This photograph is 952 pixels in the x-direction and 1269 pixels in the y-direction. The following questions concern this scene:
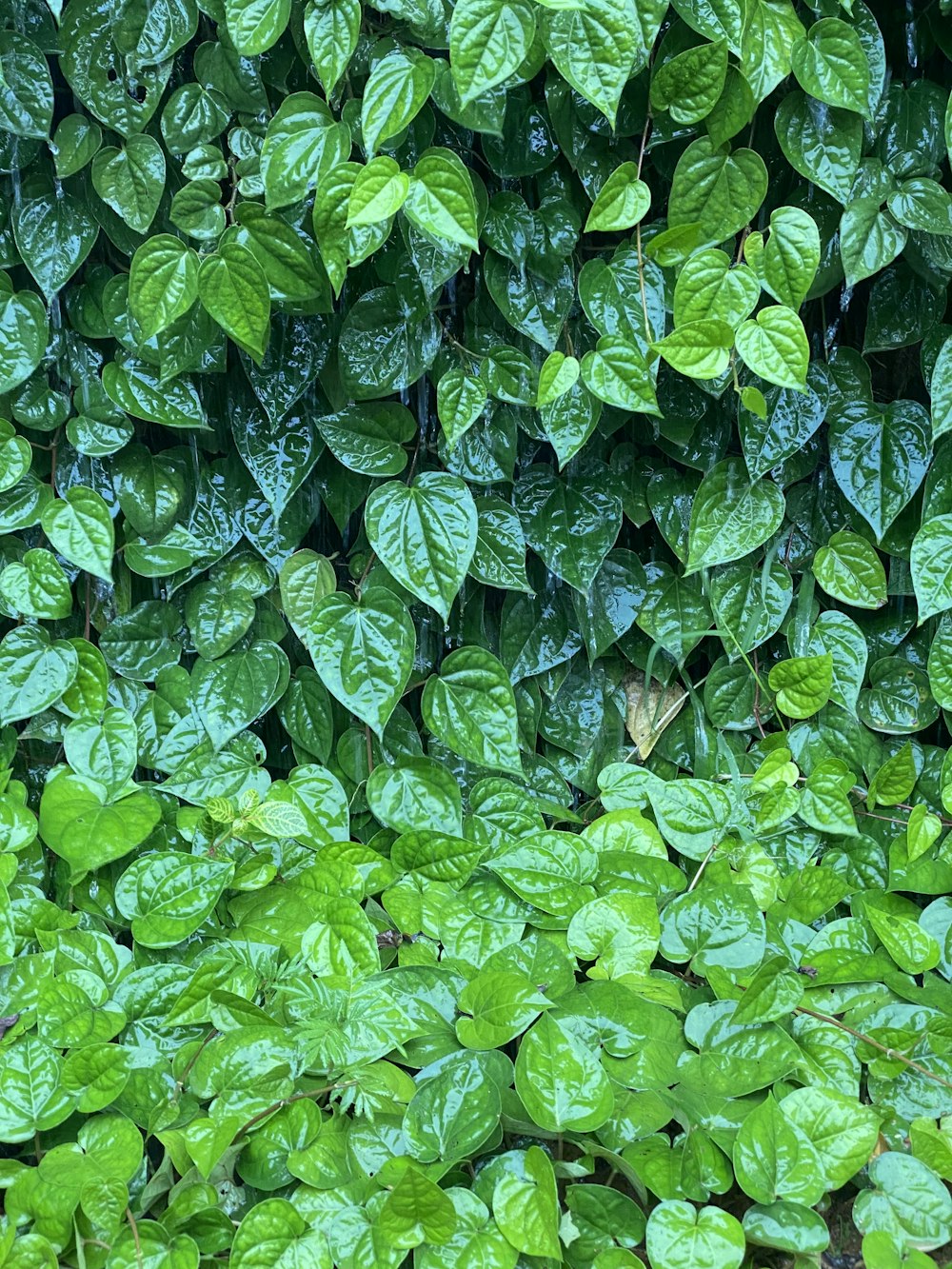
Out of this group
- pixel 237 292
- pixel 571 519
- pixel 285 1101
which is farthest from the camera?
pixel 571 519

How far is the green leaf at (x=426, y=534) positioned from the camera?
4.40ft

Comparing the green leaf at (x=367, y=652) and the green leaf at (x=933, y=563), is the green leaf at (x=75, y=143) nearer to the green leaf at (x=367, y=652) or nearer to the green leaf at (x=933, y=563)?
the green leaf at (x=367, y=652)

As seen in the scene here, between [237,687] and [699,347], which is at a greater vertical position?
[699,347]

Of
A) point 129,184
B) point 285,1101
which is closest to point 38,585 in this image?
point 129,184

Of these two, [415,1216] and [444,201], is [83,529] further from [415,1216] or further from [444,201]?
[415,1216]

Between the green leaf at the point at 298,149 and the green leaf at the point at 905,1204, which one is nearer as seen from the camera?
the green leaf at the point at 905,1204

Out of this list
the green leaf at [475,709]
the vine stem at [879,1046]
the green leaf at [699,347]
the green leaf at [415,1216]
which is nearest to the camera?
the green leaf at [415,1216]

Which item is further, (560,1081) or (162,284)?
(162,284)

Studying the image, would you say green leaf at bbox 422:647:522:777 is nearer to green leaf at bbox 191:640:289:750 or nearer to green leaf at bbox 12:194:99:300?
green leaf at bbox 191:640:289:750

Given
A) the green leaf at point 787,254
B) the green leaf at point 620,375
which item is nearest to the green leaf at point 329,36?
the green leaf at point 620,375

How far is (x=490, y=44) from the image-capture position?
110cm

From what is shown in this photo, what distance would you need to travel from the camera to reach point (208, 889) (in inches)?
50.3

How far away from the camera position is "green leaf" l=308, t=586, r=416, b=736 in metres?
1.38

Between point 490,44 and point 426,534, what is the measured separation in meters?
0.59
